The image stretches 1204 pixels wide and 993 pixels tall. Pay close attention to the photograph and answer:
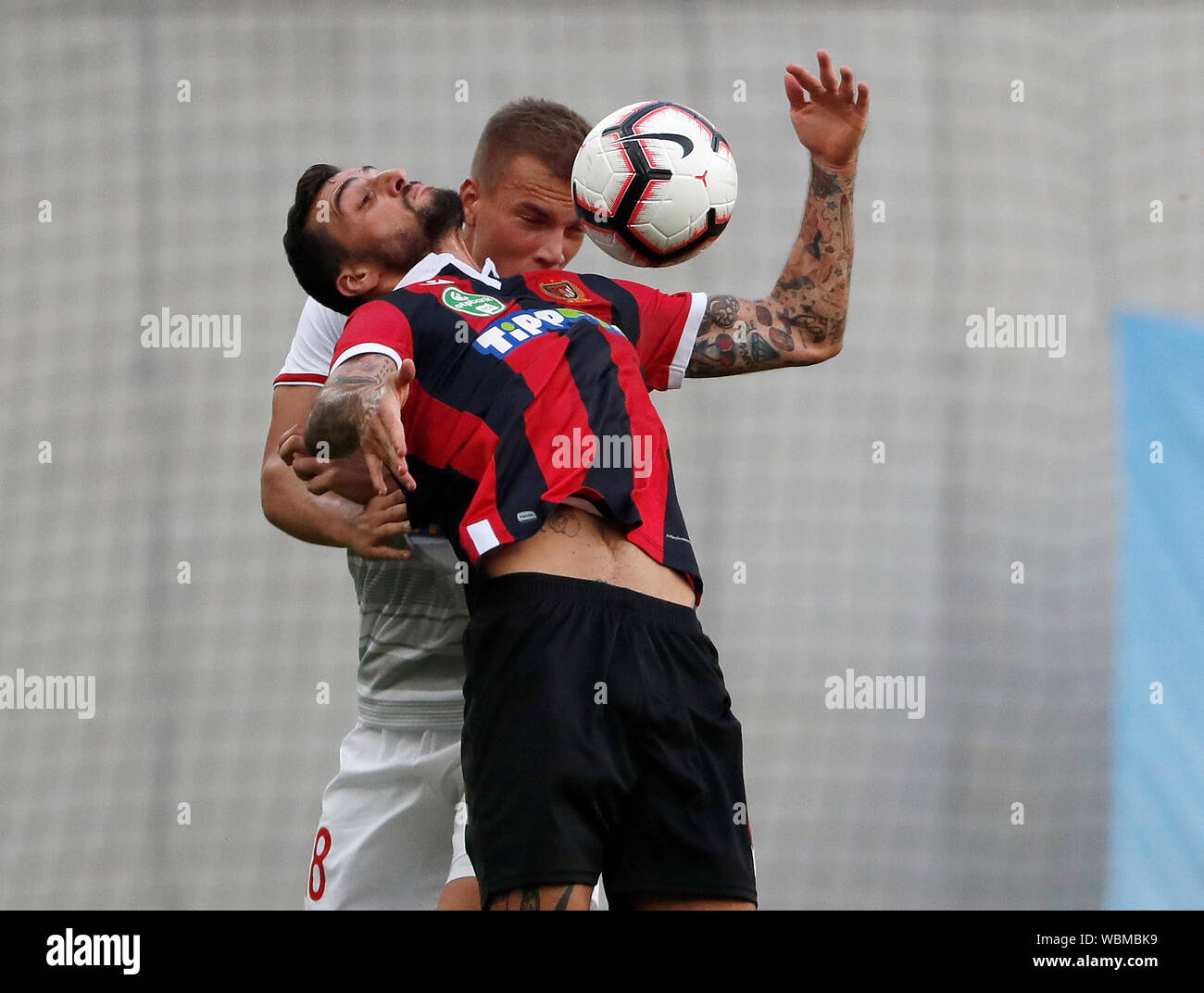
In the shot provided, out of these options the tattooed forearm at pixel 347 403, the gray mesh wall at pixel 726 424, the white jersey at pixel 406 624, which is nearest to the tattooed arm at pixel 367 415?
the tattooed forearm at pixel 347 403

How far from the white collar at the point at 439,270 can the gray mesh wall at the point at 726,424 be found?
5.12 ft

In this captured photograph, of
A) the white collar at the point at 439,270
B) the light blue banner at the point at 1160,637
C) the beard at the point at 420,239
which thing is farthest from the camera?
the light blue banner at the point at 1160,637

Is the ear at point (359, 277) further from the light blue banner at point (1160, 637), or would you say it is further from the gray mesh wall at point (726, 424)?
the light blue banner at point (1160, 637)

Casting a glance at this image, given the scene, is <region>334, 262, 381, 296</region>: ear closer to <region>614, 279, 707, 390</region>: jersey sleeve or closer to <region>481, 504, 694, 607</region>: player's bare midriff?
<region>614, 279, 707, 390</region>: jersey sleeve

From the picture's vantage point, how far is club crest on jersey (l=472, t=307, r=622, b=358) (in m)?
2.12

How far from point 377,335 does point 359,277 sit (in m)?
0.59

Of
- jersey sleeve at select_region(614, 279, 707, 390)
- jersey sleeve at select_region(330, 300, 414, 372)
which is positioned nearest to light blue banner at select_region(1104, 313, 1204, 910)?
jersey sleeve at select_region(614, 279, 707, 390)

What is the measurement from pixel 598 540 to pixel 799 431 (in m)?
2.07

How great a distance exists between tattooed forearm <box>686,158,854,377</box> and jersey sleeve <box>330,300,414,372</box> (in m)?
0.58

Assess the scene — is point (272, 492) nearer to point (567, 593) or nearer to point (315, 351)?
point (315, 351)

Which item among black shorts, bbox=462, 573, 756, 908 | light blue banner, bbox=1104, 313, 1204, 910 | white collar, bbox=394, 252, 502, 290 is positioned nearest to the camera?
black shorts, bbox=462, 573, 756, 908

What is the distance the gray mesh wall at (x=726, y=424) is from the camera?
387cm

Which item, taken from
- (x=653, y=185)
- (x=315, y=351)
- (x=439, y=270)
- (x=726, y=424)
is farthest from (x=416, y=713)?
(x=726, y=424)

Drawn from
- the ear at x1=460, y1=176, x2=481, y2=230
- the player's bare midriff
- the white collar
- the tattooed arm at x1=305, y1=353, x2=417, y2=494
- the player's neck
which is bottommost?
the player's bare midriff
